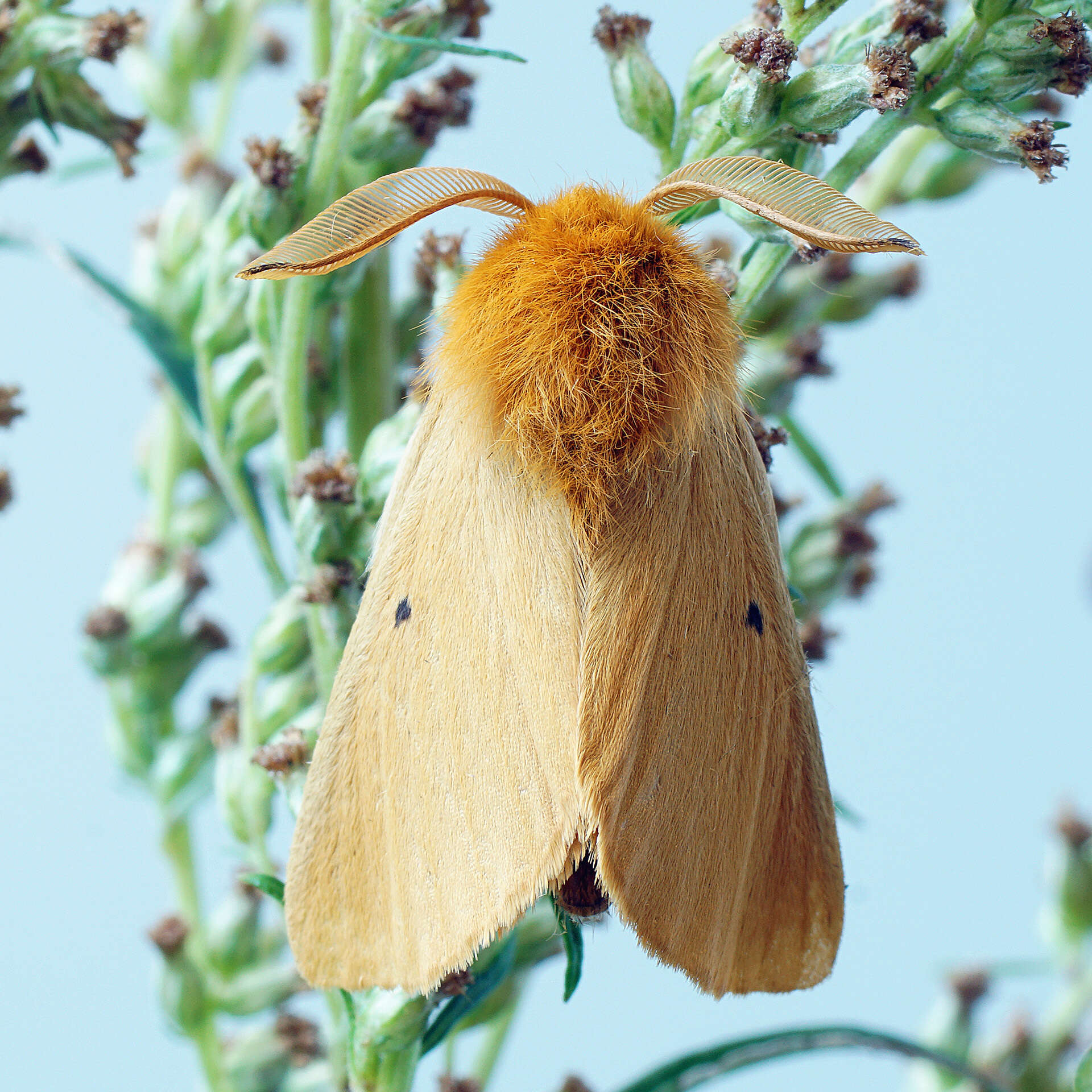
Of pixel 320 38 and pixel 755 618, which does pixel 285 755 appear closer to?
pixel 755 618

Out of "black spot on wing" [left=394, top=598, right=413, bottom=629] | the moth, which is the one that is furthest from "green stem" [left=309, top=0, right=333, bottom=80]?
"black spot on wing" [left=394, top=598, right=413, bottom=629]

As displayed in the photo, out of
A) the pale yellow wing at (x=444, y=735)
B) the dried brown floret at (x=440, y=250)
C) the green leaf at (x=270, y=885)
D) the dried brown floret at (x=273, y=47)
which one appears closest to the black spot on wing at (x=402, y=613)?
the pale yellow wing at (x=444, y=735)

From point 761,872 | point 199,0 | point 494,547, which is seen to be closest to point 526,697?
point 494,547

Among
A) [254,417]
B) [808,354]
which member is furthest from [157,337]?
[808,354]

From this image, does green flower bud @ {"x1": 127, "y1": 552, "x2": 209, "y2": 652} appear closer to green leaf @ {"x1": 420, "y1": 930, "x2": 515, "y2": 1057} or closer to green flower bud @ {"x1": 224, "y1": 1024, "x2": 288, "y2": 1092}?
green flower bud @ {"x1": 224, "y1": 1024, "x2": 288, "y2": 1092}

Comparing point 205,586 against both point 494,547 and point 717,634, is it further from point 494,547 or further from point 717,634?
point 717,634
